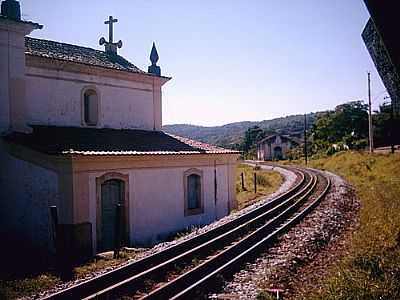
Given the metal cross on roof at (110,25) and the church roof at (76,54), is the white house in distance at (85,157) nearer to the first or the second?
the church roof at (76,54)

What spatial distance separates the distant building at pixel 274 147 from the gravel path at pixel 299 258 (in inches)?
2810

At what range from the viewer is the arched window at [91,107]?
1873cm

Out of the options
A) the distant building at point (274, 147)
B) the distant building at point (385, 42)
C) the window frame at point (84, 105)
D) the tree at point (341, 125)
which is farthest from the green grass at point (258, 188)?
the distant building at point (274, 147)

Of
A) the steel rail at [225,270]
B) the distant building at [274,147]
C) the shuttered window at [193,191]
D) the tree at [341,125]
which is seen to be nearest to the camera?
the steel rail at [225,270]

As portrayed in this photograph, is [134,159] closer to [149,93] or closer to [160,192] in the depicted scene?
[160,192]

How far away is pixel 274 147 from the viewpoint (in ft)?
293

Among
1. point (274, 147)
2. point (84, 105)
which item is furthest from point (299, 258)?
point (274, 147)

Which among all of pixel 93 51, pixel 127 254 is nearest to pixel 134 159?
pixel 127 254

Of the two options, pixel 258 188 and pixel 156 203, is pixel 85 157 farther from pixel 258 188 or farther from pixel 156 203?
pixel 258 188

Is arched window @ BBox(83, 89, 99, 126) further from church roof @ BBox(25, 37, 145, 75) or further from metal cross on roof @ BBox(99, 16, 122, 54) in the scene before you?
metal cross on roof @ BBox(99, 16, 122, 54)

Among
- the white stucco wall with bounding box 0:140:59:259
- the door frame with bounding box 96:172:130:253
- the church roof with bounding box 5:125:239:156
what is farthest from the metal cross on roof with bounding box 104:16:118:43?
the door frame with bounding box 96:172:130:253

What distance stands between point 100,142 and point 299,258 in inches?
356

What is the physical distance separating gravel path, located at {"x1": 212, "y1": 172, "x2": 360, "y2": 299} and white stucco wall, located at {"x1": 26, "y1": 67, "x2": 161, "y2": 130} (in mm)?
9435

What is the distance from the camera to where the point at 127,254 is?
12930 mm
